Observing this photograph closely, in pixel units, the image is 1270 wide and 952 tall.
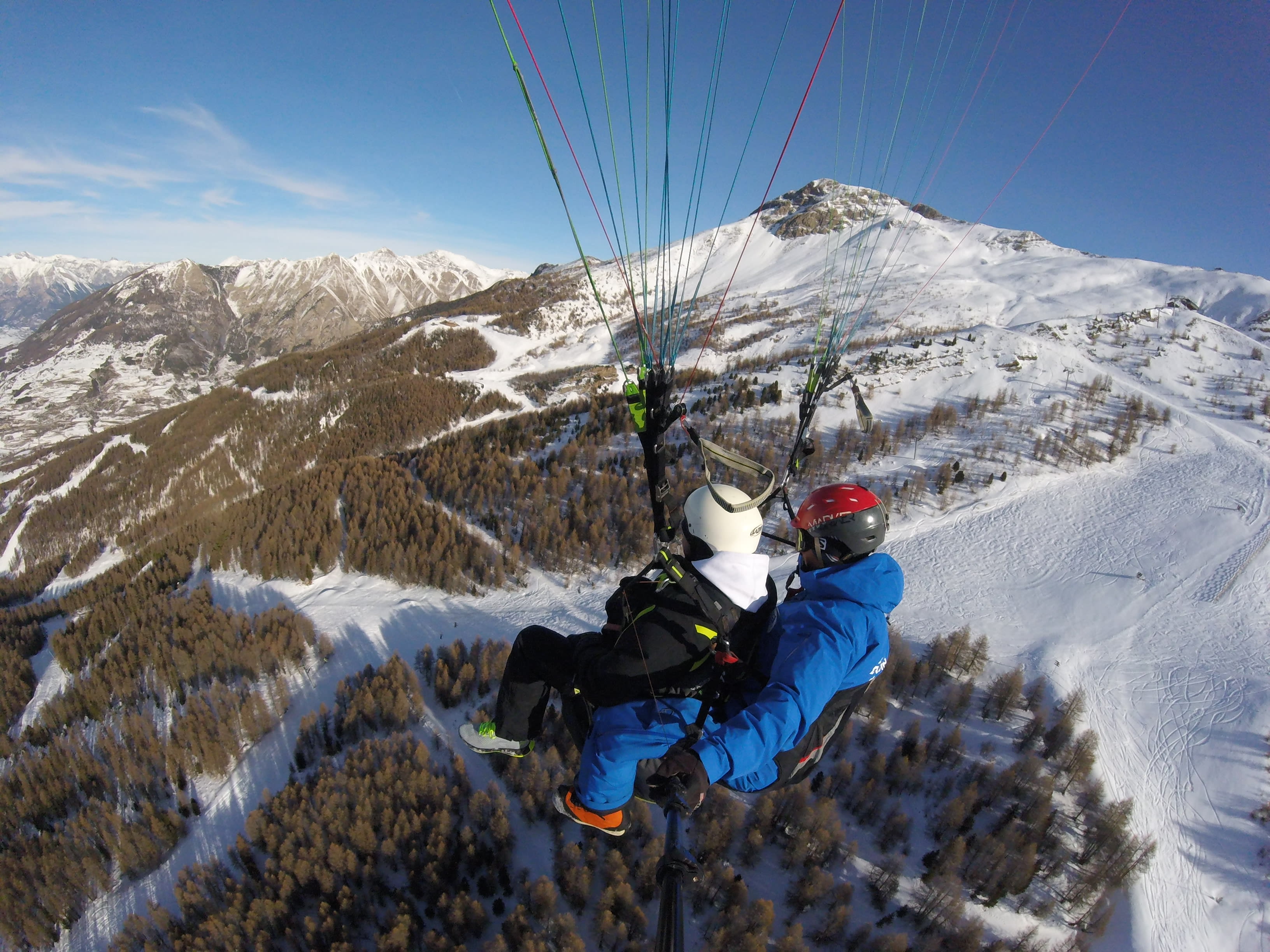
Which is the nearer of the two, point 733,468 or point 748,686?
point 748,686

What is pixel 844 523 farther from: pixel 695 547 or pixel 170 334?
pixel 170 334

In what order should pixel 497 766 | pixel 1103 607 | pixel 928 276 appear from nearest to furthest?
pixel 497 766, pixel 1103 607, pixel 928 276

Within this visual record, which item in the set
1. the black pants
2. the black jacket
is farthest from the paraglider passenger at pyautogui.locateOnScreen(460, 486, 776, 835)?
the black pants

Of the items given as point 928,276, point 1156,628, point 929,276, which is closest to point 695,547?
point 1156,628

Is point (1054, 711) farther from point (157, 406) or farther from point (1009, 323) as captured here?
point (157, 406)

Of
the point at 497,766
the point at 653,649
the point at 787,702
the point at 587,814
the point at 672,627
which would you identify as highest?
the point at 672,627

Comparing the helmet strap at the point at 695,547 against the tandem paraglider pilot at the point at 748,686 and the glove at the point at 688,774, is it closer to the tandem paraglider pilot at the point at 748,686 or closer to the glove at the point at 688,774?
the tandem paraglider pilot at the point at 748,686

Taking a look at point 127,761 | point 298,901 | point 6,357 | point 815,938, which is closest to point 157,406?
point 6,357
